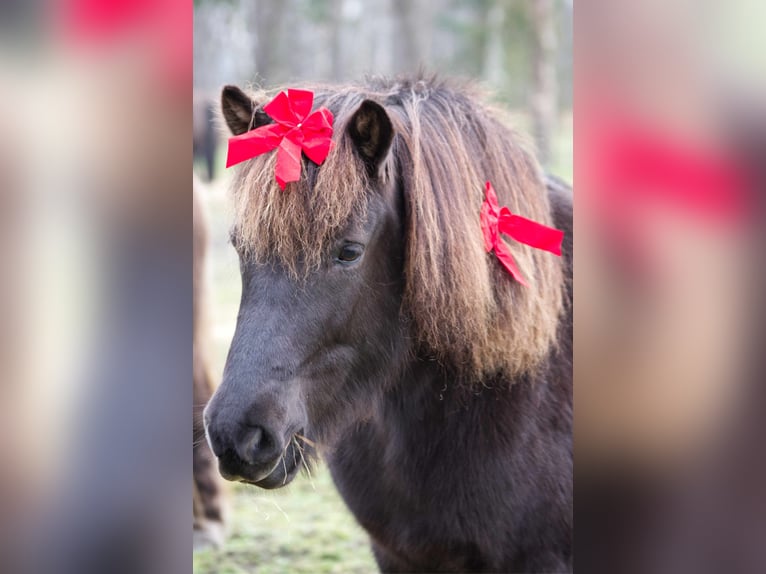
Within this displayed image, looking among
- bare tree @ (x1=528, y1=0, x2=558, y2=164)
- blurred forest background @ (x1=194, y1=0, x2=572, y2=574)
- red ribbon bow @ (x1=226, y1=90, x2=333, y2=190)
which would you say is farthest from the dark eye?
bare tree @ (x1=528, y1=0, x2=558, y2=164)

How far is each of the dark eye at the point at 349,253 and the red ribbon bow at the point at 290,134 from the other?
0.71 feet

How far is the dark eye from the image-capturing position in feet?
6.15

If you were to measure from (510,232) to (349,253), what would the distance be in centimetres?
59

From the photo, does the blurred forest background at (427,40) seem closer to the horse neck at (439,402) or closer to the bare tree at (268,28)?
the bare tree at (268,28)

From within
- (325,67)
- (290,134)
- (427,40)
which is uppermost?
(325,67)

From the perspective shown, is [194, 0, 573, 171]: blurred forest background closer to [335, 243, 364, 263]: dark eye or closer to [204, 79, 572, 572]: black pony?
[204, 79, 572, 572]: black pony

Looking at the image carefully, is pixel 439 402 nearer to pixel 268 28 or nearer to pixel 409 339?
pixel 409 339

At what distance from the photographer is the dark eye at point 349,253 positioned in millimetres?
1873

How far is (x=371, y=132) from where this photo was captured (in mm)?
1913
